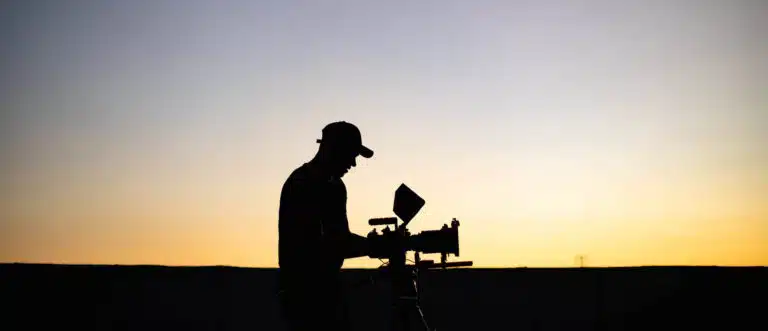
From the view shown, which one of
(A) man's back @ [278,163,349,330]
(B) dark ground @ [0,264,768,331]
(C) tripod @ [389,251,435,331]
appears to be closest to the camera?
(A) man's back @ [278,163,349,330]

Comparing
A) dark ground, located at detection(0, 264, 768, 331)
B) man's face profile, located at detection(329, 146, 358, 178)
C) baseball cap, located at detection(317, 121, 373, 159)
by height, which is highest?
baseball cap, located at detection(317, 121, 373, 159)

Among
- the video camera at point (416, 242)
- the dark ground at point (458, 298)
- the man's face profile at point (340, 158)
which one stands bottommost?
the dark ground at point (458, 298)

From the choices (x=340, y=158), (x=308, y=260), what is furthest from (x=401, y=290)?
(x=340, y=158)

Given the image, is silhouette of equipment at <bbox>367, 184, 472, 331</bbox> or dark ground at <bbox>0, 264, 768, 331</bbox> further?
dark ground at <bbox>0, 264, 768, 331</bbox>

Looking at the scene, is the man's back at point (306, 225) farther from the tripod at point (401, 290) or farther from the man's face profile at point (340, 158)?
the tripod at point (401, 290)

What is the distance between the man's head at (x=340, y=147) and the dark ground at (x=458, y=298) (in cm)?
488

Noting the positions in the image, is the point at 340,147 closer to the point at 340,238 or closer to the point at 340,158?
the point at 340,158

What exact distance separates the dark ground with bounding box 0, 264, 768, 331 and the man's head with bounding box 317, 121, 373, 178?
488 cm

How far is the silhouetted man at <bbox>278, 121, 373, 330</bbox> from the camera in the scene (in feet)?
15.1

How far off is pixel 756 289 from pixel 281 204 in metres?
7.99

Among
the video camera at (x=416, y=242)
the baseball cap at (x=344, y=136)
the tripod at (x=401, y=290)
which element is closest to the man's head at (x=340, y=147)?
the baseball cap at (x=344, y=136)

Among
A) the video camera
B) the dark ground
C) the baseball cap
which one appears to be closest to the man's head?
the baseball cap

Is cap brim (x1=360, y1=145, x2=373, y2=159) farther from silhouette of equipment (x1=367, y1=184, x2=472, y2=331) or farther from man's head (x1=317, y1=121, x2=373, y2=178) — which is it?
silhouette of equipment (x1=367, y1=184, x2=472, y2=331)

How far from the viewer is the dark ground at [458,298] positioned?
906 cm
